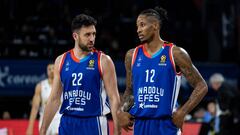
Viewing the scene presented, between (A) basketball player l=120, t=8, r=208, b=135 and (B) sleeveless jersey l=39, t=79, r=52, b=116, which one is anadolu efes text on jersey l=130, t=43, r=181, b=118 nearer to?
(A) basketball player l=120, t=8, r=208, b=135

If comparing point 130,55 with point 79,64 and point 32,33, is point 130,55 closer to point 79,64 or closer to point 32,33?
point 79,64

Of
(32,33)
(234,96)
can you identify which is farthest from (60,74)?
(32,33)

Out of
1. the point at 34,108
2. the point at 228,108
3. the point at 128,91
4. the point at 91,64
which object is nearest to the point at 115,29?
the point at 34,108

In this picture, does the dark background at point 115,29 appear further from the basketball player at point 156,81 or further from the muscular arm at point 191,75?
the muscular arm at point 191,75

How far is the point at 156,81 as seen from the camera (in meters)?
6.30

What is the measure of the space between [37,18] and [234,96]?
29.7ft

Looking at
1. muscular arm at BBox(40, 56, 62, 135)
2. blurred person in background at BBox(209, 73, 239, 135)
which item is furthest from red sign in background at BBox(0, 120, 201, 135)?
muscular arm at BBox(40, 56, 62, 135)

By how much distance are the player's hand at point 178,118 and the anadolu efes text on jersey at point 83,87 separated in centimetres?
91

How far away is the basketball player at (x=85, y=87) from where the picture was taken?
673 centimetres

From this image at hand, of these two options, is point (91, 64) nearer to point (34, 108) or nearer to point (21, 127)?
point (34, 108)

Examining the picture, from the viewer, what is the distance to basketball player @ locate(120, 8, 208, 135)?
246 inches

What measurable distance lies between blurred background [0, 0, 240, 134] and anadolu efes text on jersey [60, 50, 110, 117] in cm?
792

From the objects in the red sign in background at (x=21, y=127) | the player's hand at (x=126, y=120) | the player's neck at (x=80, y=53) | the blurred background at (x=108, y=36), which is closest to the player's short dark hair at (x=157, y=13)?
the player's neck at (x=80, y=53)

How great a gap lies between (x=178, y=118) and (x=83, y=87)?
109 cm
